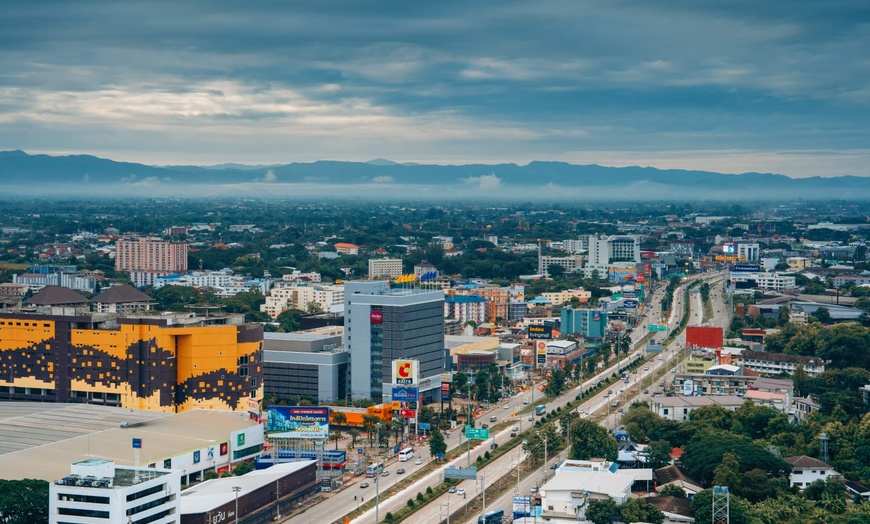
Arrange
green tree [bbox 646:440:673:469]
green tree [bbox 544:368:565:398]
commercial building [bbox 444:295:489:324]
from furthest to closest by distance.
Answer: commercial building [bbox 444:295:489:324], green tree [bbox 544:368:565:398], green tree [bbox 646:440:673:469]

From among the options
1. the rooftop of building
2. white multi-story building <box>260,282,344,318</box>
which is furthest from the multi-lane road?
white multi-story building <box>260,282,344,318</box>

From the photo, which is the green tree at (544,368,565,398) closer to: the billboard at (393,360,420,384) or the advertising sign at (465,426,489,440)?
the billboard at (393,360,420,384)

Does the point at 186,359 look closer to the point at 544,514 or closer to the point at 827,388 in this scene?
the point at 544,514

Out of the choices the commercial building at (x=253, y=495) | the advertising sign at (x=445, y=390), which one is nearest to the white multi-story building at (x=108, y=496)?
the commercial building at (x=253, y=495)

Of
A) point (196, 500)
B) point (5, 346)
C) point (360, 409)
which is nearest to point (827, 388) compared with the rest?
point (360, 409)

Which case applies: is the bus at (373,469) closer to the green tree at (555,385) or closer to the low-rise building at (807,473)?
the low-rise building at (807,473)
